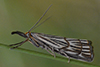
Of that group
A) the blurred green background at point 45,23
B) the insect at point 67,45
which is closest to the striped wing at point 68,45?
the insect at point 67,45

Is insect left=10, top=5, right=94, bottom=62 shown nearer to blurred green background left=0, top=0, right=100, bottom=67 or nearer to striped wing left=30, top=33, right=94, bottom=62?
striped wing left=30, top=33, right=94, bottom=62

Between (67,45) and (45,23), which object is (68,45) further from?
(45,23)

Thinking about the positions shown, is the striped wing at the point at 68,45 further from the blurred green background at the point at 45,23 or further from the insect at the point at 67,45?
the blurred green background at the point at 45,23

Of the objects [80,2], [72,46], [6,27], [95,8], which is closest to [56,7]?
[80,2]

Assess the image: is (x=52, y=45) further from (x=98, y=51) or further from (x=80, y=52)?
(x=98, y=51)

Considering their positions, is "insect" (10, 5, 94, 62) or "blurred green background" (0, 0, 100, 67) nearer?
"insect" (10, 5, 94, 62)

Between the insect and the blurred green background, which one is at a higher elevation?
the blurred green background

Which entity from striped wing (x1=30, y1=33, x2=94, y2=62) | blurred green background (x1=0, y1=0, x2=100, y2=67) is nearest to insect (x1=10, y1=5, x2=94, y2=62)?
striped wing (x1=30, y1=33, x2=94, y2=62)
